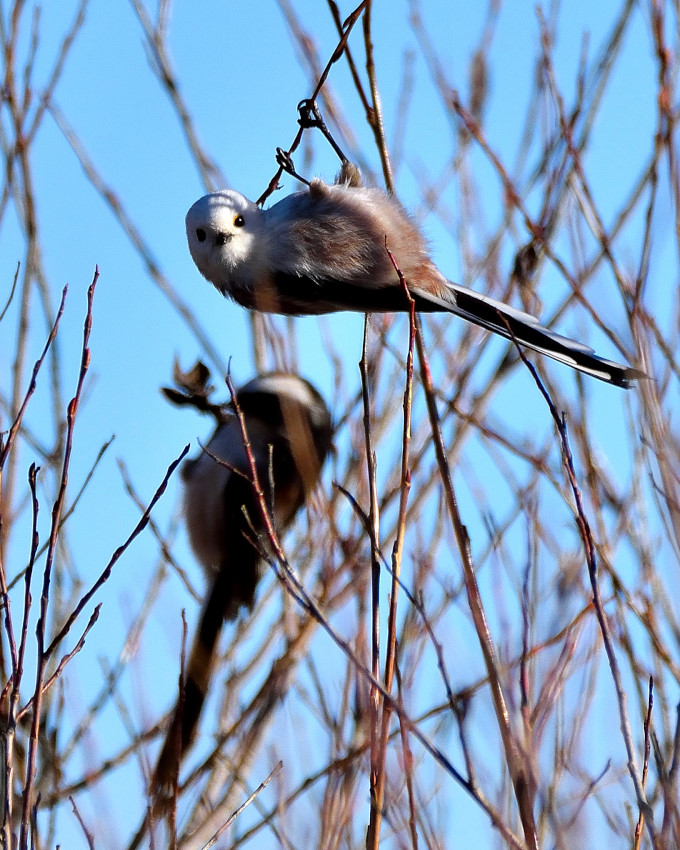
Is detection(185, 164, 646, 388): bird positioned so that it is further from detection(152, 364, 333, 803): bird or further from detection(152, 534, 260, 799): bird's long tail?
detection(152, 534, 260, 799): bird's long tail

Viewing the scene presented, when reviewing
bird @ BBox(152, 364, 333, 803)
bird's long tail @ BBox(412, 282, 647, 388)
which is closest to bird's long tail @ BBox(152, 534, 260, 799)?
bird @ BBox(152, 364, 333, 803)

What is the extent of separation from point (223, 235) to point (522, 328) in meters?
0.65

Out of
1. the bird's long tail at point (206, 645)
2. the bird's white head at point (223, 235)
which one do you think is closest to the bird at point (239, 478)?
the bird's long tail at point (206, 645)

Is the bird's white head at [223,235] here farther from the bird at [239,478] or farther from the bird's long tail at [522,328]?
the bird's long tail at [522,328]

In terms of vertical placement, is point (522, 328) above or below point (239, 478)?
above

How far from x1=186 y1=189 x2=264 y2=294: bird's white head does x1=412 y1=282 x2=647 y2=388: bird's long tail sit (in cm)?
37

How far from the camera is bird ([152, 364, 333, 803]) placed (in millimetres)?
2223

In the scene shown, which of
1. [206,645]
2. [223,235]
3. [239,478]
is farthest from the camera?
[239,478]

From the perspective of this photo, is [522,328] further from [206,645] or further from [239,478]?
[206,645]

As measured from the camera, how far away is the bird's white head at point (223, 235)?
81.7 inches

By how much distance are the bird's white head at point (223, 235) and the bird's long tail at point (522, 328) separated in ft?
1.21

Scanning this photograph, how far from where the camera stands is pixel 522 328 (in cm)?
211

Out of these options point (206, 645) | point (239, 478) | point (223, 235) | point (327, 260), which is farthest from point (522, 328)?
→ point (206, 645)

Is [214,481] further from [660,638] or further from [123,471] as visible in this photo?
[660,638]
